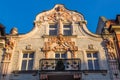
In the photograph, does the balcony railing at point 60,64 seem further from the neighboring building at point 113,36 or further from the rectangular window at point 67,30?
the rectangular window at point 67,30

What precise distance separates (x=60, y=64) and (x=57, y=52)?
215cm

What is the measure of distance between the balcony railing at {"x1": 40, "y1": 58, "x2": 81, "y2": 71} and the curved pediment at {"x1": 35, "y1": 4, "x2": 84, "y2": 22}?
5.27 metres

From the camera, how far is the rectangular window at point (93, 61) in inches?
670

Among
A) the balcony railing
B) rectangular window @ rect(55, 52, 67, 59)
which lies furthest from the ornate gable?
the balcony railing

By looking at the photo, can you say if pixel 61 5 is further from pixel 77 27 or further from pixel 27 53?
pixel 27 53

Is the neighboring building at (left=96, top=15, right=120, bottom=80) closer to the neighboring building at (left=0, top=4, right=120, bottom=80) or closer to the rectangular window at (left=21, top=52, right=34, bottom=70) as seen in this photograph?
the neighboring building at (left=0, top=4, right=120, bottom=80)

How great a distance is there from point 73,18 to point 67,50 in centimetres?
397

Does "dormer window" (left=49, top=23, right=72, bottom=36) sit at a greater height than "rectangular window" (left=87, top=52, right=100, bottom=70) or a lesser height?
greater

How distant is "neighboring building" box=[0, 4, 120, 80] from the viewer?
15.9 m

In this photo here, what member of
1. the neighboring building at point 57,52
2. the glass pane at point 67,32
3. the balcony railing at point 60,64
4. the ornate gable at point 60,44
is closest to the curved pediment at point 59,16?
the neighboring building at point 57,52

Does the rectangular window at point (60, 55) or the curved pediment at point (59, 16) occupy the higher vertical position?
the curved pediment at point (59, 16)

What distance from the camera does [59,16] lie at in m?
20.8

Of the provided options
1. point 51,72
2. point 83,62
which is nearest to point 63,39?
point 83,62

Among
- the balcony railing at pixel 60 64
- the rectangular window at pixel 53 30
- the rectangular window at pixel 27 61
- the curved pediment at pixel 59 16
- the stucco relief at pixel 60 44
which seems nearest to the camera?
the balcony railing at pixel 60 64
